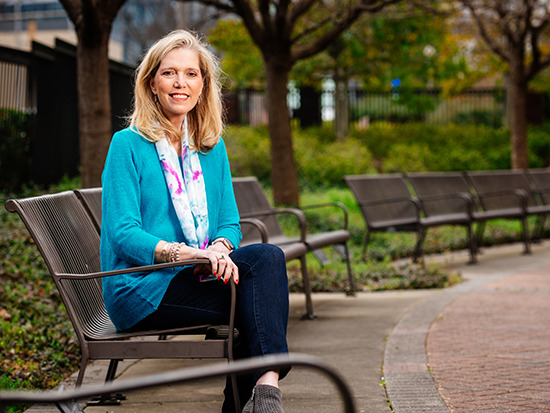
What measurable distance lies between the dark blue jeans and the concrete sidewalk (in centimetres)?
62

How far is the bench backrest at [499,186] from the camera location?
401 inches

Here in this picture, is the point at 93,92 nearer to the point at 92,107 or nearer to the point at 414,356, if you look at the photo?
the point at 92,107

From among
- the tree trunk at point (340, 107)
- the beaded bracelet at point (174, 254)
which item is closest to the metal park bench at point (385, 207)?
the beaded bracelet at point (174, 254)

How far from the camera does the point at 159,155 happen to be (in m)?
3.02

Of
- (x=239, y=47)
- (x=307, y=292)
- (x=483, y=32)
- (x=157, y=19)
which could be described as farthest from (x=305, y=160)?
(x=157, y=19)

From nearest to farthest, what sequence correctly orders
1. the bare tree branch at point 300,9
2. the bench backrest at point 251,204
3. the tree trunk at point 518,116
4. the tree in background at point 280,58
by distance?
the bench backrest at point 251,204 → the bare tree branch at point 300,9 → the tree in background at point 280,58 → the tree trunk at point 518,116

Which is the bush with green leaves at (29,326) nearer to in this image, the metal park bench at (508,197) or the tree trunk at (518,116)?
the metal park bench at (508,197)

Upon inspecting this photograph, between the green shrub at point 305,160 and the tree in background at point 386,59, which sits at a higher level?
the tree in background at point 386,59

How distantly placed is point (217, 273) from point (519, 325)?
3.06m

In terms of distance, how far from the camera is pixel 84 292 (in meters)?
3.08

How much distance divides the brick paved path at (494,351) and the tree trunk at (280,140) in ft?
15.2

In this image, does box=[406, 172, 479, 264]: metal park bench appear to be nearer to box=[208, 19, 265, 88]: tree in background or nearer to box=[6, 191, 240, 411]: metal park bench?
box=[6, 191, 240, 411]: metal park bench

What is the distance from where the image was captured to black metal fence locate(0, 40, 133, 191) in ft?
31.2

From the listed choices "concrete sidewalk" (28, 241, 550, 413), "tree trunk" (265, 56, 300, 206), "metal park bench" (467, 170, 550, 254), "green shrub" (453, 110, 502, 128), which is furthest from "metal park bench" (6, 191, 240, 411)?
"green shrub" (453, 110, 502, 128)
